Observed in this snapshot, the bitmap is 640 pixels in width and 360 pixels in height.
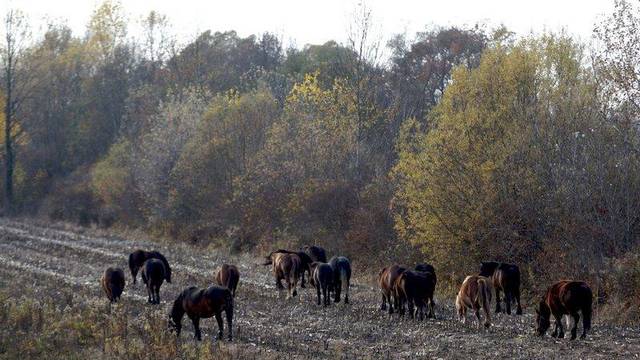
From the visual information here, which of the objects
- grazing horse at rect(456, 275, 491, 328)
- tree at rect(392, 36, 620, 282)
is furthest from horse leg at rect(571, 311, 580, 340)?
tree at rect(392, 36, 620, 282)

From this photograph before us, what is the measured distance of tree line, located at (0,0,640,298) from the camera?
83.0 ft

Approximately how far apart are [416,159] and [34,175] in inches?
1876

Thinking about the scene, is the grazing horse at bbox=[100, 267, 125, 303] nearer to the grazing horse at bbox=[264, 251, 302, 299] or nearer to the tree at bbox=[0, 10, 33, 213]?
the grazing horse at bbox=[264, 251, 302, 299]

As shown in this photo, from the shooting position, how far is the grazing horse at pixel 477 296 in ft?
65.0

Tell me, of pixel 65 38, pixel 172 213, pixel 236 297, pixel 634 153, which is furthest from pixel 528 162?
pixel 65 38

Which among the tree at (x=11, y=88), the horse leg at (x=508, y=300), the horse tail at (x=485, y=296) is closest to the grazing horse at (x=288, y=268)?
the horse leg at (x=508, y=300)

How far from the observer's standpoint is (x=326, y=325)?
20266mm

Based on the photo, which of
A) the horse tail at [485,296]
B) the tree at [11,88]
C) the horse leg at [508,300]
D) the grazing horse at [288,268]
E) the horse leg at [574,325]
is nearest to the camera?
the horse leg at [574,325]

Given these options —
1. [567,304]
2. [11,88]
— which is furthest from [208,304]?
[11,88]

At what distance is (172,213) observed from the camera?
156 feet

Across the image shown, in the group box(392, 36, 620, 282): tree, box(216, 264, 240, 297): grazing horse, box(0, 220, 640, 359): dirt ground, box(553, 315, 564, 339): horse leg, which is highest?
box(392, 36, 620, 282): tree

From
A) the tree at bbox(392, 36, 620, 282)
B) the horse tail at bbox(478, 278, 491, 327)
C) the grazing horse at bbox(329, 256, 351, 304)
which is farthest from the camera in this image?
the tree at bbox(392, 36, 620, 282)

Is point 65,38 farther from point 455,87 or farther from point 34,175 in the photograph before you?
point 455,87

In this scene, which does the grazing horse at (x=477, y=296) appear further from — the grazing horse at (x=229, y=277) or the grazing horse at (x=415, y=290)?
the grazing horse at (x=229, y=277)
